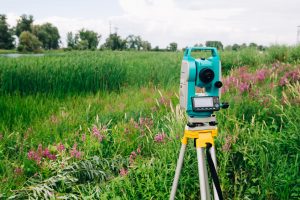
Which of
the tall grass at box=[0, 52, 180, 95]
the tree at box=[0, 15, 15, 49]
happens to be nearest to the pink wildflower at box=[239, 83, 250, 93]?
the tall grass at box=[0, 52, 180, 95]

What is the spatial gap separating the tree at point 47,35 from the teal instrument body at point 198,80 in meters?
93.9

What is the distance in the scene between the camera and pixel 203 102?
7.22 ft

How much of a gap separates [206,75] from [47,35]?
99099 mm

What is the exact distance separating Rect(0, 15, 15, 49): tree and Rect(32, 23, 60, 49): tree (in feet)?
35.5

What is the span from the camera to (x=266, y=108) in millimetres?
4367

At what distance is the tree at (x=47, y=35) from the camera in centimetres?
9128

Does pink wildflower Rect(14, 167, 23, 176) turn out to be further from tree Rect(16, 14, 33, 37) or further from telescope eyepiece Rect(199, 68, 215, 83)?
tree Rect(16, 14, 33, 37)

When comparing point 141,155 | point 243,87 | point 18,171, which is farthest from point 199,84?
point 243,87

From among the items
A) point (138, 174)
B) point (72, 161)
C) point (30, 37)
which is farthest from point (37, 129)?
point (30, 37)

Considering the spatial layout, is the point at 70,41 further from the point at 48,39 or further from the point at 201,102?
the point at 201,102

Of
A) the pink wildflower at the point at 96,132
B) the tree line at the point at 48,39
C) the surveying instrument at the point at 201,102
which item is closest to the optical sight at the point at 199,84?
the surveying instrument at the point at 201,102

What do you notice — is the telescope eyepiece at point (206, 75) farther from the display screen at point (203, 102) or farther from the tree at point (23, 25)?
the tree at point (23, 25)

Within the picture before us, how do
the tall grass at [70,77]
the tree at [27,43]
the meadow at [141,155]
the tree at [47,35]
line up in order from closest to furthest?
the meadow at [141,155]
the tall grass at [70,77]
the tree at [27,43]
the tree at [47,35]

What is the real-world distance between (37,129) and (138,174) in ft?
7.04
